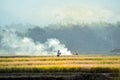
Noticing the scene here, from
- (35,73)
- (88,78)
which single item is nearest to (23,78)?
(35,73)

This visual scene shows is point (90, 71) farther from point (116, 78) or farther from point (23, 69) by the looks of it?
point (23, 69)

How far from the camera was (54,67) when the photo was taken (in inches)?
1617

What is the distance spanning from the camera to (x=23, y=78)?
37.2 m

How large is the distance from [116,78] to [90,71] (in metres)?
3.07

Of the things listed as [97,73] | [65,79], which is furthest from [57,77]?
[97,73]

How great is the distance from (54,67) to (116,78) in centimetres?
633

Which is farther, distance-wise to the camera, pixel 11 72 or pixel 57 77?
pixel 11 72

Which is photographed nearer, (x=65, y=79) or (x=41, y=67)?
(x=65, y=79)

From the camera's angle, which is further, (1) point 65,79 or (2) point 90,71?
(2) point 90,71

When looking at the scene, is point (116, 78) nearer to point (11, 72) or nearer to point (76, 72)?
point (76, 72)

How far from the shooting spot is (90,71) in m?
39.4

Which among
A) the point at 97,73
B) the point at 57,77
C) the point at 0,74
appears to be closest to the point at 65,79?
the point at 57,77

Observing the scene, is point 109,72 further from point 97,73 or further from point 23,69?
point 23,69

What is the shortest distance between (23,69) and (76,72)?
459 cm
